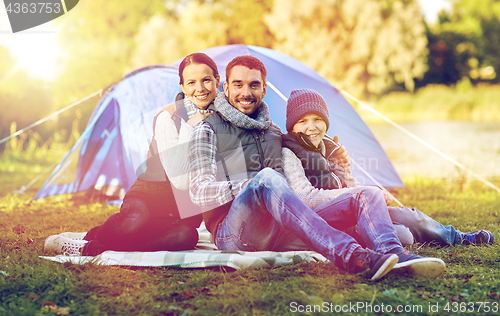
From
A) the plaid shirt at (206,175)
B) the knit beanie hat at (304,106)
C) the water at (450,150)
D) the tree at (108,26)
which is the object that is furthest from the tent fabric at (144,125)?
the tree at (108,26)

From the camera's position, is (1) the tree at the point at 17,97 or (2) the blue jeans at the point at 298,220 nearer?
(2) the blue jeans at the point at 298,220

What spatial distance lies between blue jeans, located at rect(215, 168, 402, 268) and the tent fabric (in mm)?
1845

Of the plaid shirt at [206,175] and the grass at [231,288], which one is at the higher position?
the plaid shirt at [206,175]

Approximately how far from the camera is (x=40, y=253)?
8.51 feet

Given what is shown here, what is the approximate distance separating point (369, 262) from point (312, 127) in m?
0.89

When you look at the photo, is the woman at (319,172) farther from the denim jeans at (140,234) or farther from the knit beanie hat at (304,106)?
the denim jeans at (140,234)

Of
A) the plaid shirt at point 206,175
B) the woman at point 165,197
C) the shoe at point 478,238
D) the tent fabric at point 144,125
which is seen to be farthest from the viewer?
the tent fabric at point 144,125

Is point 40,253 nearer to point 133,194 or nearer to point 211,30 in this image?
point 133,194

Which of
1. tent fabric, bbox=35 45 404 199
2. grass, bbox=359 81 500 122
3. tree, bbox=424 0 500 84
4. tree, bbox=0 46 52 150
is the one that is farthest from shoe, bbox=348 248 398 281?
tree, bbox=424 0 500 84

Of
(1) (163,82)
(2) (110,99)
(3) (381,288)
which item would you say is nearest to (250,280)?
(3) (381,288)

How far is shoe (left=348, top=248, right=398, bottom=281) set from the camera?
1895 millimetres

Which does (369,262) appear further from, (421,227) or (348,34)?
(348,34)

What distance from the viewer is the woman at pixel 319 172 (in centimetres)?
231

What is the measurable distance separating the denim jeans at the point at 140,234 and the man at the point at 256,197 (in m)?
0.22
